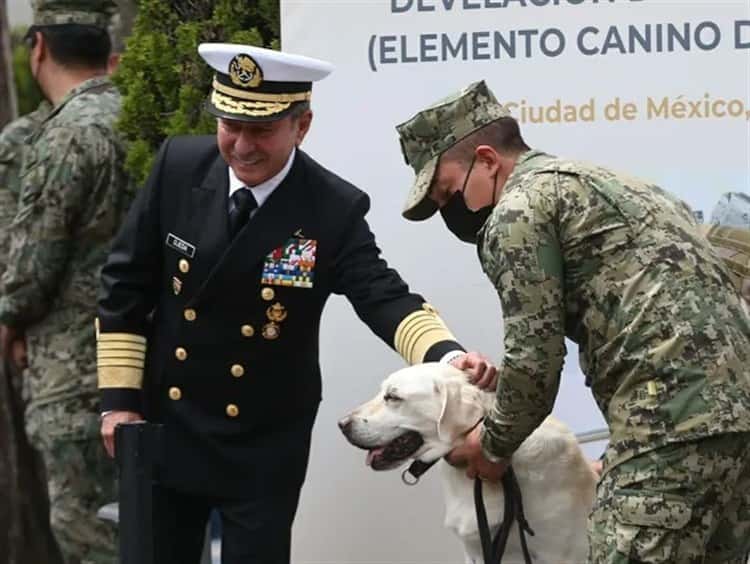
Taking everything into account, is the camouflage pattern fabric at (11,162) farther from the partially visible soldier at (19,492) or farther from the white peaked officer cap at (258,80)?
the white peaked officer cap at (258,80)

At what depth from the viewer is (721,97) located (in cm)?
576

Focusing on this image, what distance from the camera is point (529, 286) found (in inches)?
162

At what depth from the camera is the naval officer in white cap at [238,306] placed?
514 centimetres

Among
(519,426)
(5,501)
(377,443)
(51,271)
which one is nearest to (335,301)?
(377,443)

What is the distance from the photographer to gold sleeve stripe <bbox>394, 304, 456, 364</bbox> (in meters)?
5.16

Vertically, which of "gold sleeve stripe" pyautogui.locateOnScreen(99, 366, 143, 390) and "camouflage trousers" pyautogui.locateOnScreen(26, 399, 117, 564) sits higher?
"gold sleeve stripe" pyautogui.locateOnScreen(99, 366, 143, 390)

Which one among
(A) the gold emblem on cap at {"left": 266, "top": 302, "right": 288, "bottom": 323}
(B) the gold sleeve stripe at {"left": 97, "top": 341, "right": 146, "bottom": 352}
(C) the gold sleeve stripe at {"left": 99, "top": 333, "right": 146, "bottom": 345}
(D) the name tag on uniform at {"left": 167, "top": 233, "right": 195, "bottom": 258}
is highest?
(D) the name tag on uniform at {"left": 167, "top": 233, "right": 195, "bottom": 258}

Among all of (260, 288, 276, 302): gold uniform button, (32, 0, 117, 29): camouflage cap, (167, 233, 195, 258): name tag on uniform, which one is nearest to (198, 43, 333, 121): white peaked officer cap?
(167, 233, 195, 258): name tag on uniform

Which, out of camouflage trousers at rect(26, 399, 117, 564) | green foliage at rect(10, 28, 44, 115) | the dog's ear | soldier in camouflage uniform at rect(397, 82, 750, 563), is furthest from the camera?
green foliage at rect(10, 28, 44, 115)

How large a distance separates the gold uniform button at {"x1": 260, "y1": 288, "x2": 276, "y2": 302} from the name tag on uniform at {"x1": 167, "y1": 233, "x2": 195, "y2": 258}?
226 mm

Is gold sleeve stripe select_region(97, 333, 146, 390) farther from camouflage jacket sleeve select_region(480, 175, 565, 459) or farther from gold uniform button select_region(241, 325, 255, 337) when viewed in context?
camouflage jacket sleeve select_region(480, 175, 565, 459)

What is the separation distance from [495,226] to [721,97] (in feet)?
6.11

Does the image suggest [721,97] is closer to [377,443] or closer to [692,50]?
[692,50]

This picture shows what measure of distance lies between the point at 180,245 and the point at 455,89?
1.20m
